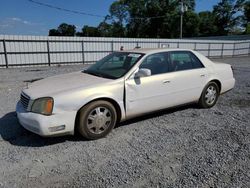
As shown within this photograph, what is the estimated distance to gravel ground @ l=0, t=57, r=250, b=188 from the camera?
248 centimetres

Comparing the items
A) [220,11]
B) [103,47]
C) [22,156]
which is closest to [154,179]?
[22,156]

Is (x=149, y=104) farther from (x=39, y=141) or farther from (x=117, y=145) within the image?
(x=39, y=141)

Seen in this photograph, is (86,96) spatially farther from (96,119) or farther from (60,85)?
(60,85)

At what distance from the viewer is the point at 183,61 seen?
459 centimetres

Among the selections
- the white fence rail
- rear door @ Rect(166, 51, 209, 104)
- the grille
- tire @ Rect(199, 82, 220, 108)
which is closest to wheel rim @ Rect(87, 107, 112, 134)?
the grille

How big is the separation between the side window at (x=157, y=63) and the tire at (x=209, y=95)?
1.23 metres

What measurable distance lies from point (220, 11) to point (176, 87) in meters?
61.5

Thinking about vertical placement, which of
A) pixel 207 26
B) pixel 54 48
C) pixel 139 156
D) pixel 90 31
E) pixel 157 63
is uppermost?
pixel 90 31

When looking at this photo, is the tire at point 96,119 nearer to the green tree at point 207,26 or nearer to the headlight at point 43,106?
the headlight at point 43,106

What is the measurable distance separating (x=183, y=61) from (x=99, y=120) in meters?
2.27

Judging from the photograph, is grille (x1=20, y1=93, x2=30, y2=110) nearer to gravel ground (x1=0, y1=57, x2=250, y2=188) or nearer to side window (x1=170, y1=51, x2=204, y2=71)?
gravel ground (x1=0, y1=57, x2=250, y2=188)

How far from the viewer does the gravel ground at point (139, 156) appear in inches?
97.6

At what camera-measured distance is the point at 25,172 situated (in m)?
2.65

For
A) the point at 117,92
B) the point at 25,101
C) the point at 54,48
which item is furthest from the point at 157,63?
the point at 54,48
